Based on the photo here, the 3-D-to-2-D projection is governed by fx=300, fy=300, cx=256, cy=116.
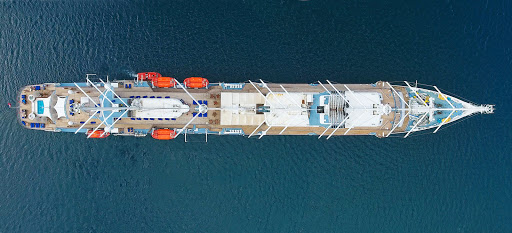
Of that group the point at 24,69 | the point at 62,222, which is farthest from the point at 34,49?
the point at 62,222

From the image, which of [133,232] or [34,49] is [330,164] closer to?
[133,232]

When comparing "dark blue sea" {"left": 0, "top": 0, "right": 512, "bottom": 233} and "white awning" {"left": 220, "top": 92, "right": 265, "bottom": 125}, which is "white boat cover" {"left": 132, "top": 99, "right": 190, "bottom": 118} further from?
"dark blue sea" {"left": 0, "top": 0, "right": 512, "bottom": 233}

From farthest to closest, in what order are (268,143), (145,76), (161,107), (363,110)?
(268,143), (145,76), (161,107), (363,110)

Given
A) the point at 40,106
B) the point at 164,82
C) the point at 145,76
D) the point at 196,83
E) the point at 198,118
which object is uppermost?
the point at 145,76

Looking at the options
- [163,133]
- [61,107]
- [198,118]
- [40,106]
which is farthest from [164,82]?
[40,106]

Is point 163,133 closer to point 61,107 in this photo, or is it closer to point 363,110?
point 61,107

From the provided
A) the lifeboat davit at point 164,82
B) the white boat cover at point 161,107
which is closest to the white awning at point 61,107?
the white boat cover at point 161,107

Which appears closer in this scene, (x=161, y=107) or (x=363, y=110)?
(x=363, y=110)

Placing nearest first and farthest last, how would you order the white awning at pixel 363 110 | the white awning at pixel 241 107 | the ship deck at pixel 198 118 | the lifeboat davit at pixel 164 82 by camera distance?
the white awning at pixel 363 110
the white awning at pixel 241 107
the lifeboat davit at pixel 164 82
the ship deck at pixel 198 118

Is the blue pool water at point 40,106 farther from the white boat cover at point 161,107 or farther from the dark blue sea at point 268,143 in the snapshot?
the white boat cover at point 161,107
